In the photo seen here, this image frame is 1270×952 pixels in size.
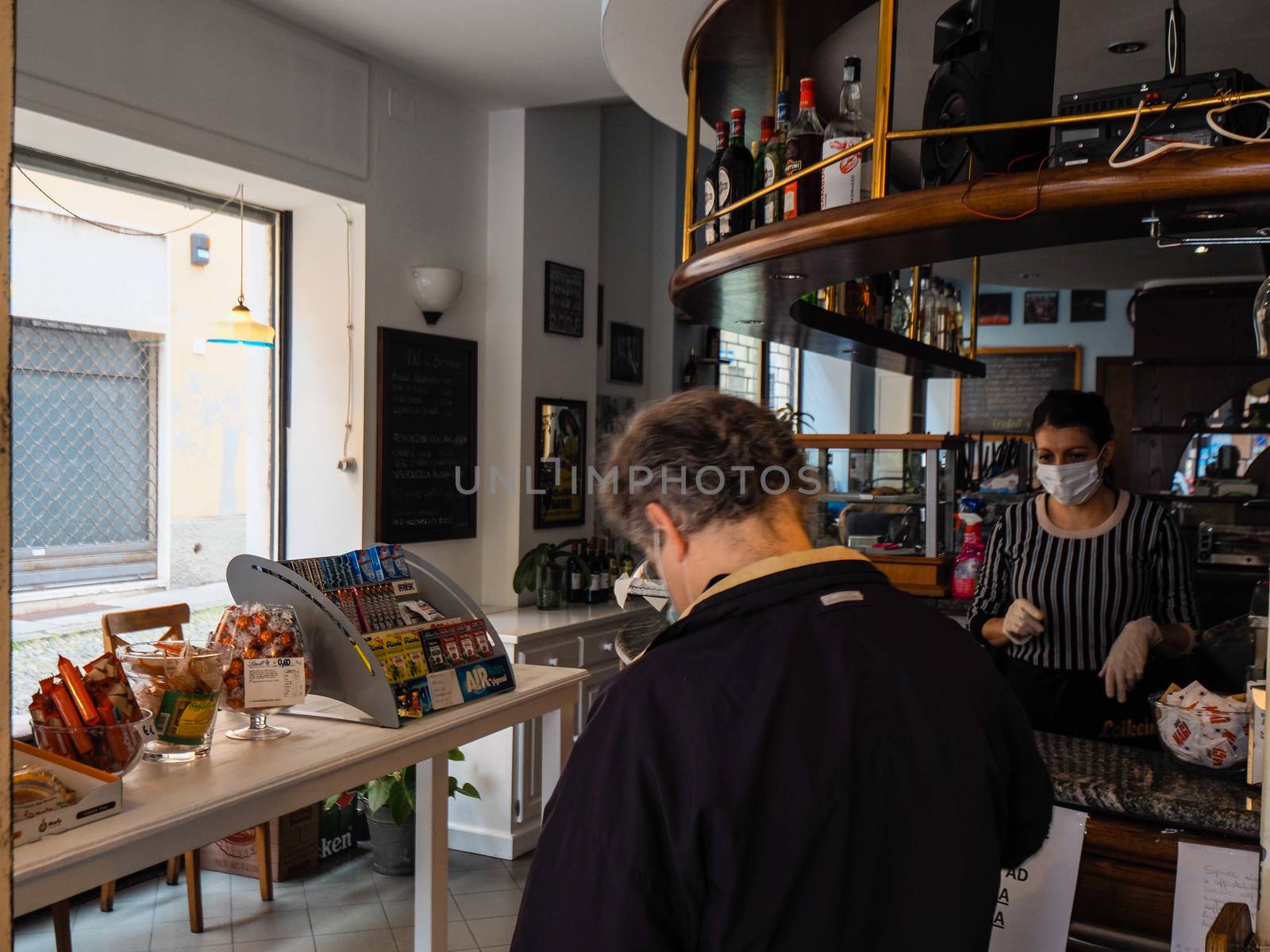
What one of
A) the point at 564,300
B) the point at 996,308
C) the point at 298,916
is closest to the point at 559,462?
the point at 564,300

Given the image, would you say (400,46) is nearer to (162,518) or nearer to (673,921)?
(162,518)

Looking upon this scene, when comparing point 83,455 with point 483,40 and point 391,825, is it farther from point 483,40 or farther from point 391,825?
point 483,40

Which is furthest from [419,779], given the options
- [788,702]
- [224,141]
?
[224,141]

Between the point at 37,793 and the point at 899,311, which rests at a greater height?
the point at 899,311

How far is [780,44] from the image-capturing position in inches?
106

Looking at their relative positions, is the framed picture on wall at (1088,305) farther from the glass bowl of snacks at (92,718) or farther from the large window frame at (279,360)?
the glass bowl of snacks at (92,718)

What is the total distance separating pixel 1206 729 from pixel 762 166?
152cm

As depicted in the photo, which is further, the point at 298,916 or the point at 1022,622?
the point at 298,916

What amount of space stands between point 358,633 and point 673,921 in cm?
112

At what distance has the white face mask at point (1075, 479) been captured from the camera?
2.84 meters

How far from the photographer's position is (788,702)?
1.07 m

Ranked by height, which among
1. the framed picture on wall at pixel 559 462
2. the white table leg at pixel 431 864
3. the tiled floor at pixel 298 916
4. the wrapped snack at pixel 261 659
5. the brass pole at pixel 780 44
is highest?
the brass pole at pixel 780 44

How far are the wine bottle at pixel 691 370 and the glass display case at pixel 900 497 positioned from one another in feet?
7.84

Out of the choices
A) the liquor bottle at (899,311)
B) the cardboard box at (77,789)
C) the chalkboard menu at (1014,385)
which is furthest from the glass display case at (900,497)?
the chalkboard menu at (1014,385)
